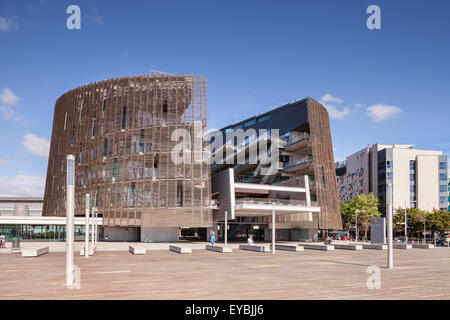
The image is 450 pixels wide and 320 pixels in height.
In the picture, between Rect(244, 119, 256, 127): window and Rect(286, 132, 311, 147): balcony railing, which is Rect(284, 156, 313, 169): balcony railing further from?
Rect(244, 119, 256, 127): window

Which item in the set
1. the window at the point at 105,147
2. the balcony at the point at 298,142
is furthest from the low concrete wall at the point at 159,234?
the balcony at the point at 298,142

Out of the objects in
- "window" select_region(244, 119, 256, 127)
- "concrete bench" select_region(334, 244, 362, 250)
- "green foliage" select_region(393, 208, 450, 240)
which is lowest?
"green foliage" select_region(393, 208, 450, 240)

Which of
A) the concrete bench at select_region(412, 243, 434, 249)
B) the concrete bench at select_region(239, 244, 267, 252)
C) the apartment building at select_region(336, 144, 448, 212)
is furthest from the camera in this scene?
the apartment building at select_region(336, 144, 448, 212)

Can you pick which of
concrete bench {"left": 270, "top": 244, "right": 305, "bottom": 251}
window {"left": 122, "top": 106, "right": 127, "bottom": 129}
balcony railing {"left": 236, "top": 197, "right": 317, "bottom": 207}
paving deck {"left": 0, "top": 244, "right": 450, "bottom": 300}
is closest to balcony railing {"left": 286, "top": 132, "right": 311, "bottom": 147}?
balcony railing {"left": 236, "top": 197, "right": 317, "bottom": 207}

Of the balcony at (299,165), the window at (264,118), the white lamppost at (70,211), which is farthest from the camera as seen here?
the window at (264,118)

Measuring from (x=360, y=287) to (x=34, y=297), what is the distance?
9.67 meters

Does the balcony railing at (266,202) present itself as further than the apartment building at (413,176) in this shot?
No

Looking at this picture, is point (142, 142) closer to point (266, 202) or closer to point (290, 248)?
point (266, 202)

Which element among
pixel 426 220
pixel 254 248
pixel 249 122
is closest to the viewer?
pixel 254 248

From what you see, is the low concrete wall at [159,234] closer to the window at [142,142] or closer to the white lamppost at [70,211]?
the window at [142,142]

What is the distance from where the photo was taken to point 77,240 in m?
61.0

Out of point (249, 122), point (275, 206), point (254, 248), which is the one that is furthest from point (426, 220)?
point (254, 248)

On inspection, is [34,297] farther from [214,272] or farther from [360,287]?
[360,287]
